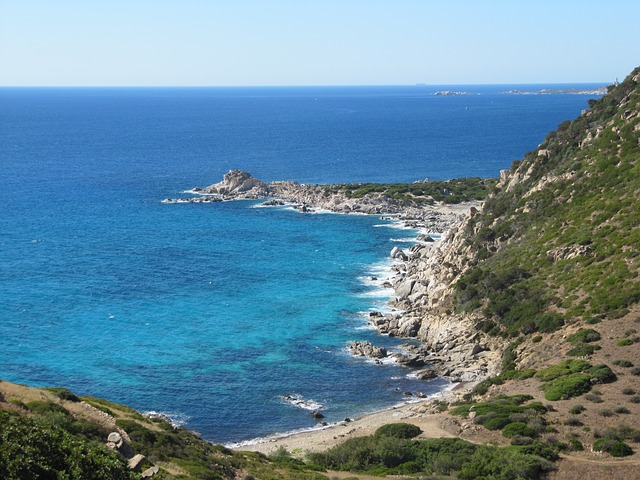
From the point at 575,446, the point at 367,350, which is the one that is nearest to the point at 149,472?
the point at 575,446

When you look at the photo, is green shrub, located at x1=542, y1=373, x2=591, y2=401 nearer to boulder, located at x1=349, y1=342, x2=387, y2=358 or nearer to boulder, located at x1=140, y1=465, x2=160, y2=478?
boulder, located at x1=349, y1=342, x2=387, y2=358

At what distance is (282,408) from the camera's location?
52.4 meters

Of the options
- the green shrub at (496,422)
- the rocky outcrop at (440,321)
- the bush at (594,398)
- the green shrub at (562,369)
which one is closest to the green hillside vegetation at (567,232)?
the rocky outcrop at (440,321)

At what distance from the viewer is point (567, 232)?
62.8 m

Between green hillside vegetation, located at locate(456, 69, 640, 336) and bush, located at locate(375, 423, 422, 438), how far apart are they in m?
17.0

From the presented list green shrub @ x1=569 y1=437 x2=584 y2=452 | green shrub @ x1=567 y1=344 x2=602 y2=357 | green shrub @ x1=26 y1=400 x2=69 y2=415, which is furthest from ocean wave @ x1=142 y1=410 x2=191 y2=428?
green shrub @ x1=567 y1=344 x2=602 y2=357

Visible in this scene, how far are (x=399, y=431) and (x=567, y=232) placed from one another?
2940 centimetres

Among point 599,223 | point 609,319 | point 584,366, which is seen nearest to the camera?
point 584,366

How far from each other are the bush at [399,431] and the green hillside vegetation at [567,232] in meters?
17.0

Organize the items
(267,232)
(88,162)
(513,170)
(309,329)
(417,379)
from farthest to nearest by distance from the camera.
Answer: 1. (88,162)
2. (267,232)
3. (513,170)
4. (309,329)
5. (417,379)

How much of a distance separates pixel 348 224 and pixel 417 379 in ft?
195

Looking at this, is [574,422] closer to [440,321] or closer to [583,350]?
[583,350]

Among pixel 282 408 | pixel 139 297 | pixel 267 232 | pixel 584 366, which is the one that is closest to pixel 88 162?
pixel 267 232

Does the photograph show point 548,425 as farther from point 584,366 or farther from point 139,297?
point 139,297
